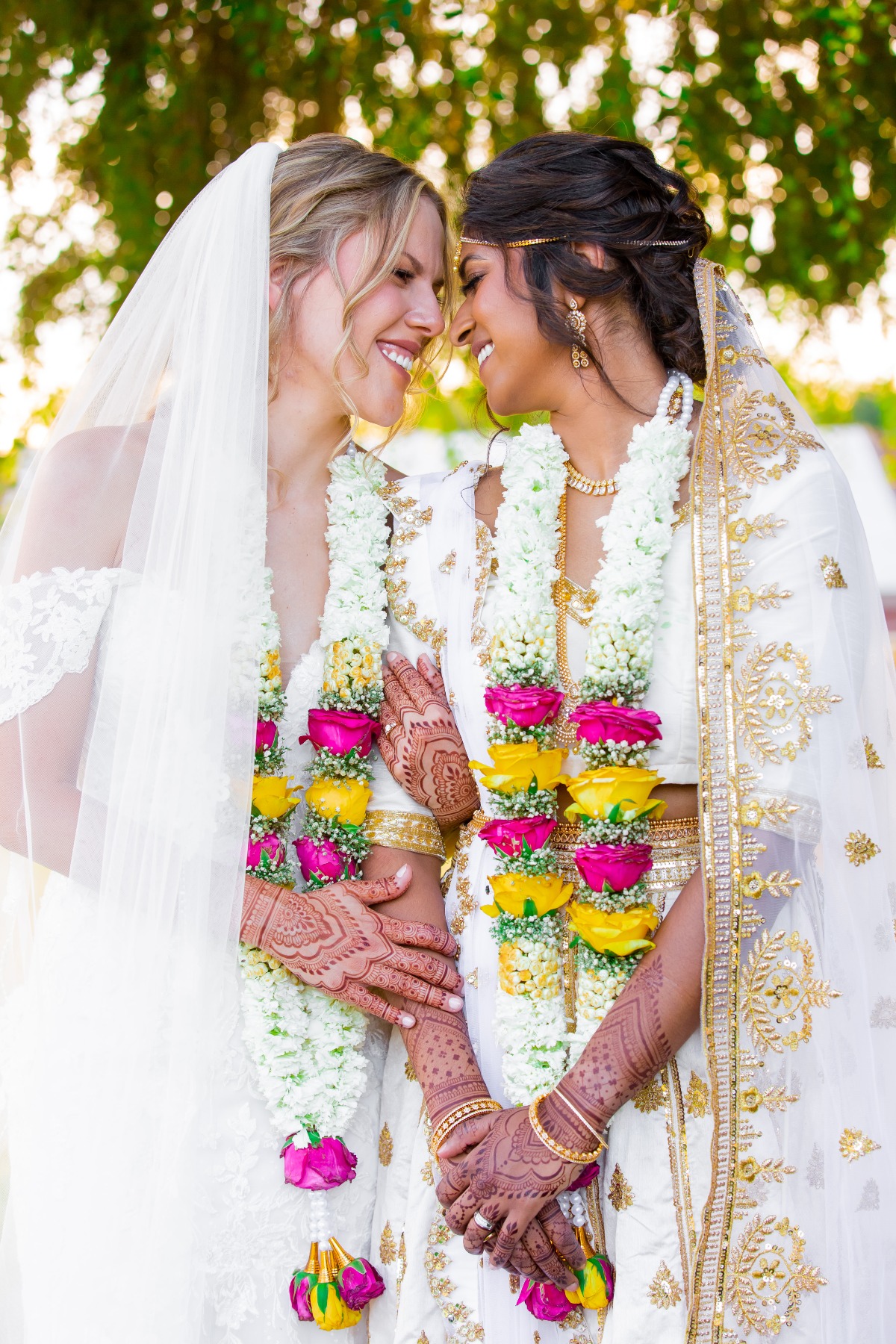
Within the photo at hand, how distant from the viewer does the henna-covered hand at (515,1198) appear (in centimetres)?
208

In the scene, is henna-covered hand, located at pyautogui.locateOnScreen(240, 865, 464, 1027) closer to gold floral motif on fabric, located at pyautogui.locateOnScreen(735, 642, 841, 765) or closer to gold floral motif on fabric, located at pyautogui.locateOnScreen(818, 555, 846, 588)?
gold floral motif on fabric, located at pyautogui.locateOnScreen(735, 642, 841, 765)

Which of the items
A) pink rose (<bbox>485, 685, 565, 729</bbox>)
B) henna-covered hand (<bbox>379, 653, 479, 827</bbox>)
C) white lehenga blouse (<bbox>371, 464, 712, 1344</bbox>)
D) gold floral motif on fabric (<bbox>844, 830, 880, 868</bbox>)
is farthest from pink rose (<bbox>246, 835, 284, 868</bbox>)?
gold floral motif on fabric (<bbox>844, 830, 880, 868</bbox>)

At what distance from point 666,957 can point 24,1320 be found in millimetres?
1301

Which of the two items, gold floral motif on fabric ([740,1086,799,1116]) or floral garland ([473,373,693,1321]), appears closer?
gold floral motif on fabric ([740,1086,799,1116])

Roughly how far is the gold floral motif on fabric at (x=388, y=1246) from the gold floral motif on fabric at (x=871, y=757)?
1233mm

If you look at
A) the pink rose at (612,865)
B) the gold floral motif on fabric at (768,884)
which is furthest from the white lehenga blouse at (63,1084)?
the gold floral motif on fabric at (768,884)

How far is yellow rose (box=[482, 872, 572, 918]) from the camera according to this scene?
2.25m

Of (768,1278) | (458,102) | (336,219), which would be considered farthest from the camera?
(458,102)

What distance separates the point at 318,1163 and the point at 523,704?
91cm

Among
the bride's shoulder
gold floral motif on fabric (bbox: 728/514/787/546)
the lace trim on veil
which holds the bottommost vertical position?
the lace trim on veil

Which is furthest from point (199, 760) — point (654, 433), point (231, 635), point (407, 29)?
point (407, 29)

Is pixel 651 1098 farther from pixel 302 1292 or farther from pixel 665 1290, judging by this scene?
pixel 302 1292

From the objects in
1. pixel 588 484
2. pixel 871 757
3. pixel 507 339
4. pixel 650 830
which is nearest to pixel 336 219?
pixel 507 339

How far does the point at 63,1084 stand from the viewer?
86.5 inches
